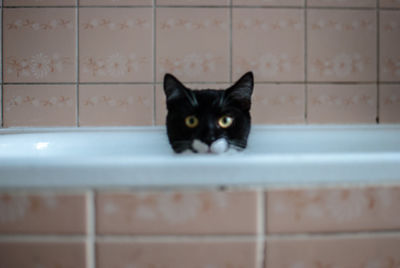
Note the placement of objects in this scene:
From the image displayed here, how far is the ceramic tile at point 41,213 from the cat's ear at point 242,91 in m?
0.46

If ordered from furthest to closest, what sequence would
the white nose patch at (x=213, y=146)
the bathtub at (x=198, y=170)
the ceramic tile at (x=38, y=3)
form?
the ceramic tile at (x=38, y=3) → the white nose patch at (x=213, y=146) → the bathtub at (x=198, y=170)

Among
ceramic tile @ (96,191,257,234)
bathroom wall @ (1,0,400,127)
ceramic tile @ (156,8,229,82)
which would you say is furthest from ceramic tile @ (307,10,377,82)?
ceramic tile @ (96,191,257,234)

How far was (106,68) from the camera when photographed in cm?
89

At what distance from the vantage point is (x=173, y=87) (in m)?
0.69

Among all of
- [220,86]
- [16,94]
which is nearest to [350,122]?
[220,86]

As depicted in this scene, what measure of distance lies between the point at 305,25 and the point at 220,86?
0.39 metres

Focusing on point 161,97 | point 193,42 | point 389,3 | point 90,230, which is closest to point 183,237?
point 90,230

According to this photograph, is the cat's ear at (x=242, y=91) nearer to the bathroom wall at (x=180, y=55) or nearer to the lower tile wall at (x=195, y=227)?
the bathroom wall at (x=180, y=55)

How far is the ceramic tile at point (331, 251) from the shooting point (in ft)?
1.23

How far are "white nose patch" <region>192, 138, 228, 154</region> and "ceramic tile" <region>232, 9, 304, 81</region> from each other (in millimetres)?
386

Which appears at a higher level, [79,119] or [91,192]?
[79,119]

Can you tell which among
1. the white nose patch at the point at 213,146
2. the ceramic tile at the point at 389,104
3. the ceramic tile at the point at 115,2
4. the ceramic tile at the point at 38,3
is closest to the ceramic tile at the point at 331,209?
the white nose patch at the point at 213,146

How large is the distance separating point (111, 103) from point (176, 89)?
0.34 metres

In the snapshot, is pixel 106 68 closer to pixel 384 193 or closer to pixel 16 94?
pixel 16 94
